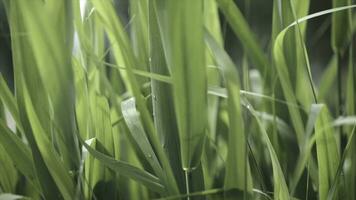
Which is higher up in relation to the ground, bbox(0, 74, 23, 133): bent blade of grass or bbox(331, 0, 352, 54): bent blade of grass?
bbox(331, 0, 352, 54): bent blade of grass

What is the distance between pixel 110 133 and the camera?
16.4 inches

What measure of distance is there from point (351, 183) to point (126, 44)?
0.73 ft

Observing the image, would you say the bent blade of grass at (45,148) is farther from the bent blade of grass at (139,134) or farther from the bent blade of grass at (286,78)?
the bent blade of grass at (286,78)

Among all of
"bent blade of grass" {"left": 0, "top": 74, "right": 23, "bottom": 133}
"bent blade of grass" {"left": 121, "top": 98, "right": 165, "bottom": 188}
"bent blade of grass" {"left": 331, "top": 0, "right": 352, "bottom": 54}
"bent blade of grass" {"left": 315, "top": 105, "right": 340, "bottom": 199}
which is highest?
"bent blade of grass" {"left": 331, "top": 0, "right": 352, "bottom": 54}

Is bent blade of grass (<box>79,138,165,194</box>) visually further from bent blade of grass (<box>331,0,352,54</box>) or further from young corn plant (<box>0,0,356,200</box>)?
bent blade of grass (<box>331,0,352,54</box>)

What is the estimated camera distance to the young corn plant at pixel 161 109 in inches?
14.2

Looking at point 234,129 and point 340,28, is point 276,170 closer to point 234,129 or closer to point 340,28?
point 234,129

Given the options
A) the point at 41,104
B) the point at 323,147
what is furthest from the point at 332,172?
the point at 41,104

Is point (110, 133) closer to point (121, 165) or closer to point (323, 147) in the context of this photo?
point (121, 165)

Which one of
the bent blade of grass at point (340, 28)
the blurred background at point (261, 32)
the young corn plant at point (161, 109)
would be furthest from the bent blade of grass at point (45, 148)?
the bent blade of grass at point (340, 28)

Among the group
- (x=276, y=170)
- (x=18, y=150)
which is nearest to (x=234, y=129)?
(x=276, y=170)

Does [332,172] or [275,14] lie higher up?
[275,14]

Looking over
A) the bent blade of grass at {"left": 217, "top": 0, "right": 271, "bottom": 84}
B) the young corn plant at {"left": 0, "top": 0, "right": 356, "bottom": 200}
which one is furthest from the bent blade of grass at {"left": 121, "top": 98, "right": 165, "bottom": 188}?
the bent blade of grass at {"left": 217, "top": 0, "right": 271, "bottom": 84}

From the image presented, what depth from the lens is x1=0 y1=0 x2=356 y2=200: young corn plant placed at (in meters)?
0.36
